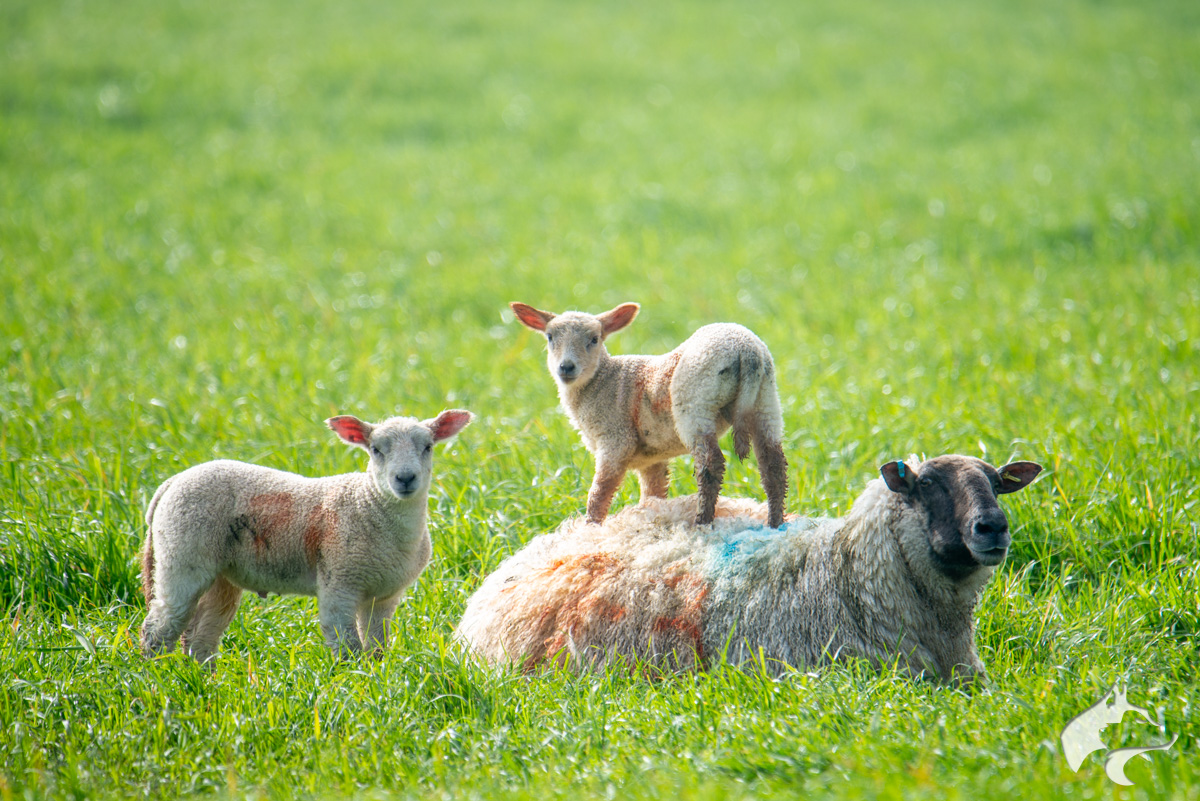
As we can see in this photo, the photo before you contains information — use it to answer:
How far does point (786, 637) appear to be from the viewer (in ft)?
14.0

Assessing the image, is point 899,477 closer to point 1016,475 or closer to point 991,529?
point 991,529

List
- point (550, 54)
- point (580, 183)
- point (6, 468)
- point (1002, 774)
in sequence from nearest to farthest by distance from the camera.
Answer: point (1002, 774) → point (6, 468) → point (580, 183) → point (550, 54)

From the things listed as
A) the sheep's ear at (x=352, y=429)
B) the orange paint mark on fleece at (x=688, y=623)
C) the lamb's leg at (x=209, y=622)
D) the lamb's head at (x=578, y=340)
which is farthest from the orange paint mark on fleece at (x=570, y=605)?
the lamb's leg at (x=209, y=622)

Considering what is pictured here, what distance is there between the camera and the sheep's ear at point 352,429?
4.21 metres

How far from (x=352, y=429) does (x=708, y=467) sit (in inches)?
56.4

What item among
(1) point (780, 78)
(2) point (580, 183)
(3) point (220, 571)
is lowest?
(3) point (220, 571)

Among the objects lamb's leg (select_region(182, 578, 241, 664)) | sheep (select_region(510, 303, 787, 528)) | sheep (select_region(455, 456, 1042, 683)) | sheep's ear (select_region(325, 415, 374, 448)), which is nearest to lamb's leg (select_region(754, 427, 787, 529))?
sheep (select_region(510, 303, 787, 528))

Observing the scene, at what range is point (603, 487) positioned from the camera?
4.65 meters

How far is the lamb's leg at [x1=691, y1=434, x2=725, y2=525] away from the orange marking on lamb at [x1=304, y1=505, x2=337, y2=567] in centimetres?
147

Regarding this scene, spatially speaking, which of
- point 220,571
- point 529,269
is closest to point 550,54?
point 529,269

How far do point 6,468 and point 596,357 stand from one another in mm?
3900

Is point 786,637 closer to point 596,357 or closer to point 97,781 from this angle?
point 596,357

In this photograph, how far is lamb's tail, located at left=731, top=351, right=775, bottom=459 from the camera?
4.09 meters

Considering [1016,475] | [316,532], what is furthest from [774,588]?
[316,532]
